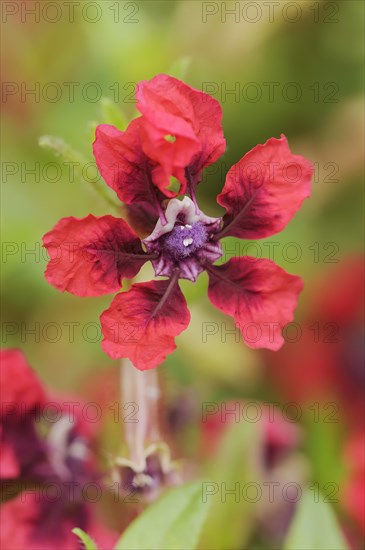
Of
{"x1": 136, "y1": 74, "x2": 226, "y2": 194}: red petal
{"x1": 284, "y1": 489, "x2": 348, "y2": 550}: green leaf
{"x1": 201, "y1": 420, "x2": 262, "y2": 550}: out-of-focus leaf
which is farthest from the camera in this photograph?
{"x1": 201, "y1": 420, "x2": 262, "y2": 550}: out-of-focus leaf

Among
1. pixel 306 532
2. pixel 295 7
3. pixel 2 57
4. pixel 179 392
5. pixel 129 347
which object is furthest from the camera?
pixel 2 57

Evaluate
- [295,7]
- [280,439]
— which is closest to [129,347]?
[280,439]

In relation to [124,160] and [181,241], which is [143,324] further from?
[124,160]

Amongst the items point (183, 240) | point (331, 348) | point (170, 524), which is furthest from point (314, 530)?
point (331, 348)

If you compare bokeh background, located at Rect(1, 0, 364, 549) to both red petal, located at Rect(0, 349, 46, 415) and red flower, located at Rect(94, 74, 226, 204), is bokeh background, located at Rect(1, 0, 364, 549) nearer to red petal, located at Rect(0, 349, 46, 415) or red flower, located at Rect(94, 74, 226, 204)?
red petal, located at Rect(0, 349, 46, 415)

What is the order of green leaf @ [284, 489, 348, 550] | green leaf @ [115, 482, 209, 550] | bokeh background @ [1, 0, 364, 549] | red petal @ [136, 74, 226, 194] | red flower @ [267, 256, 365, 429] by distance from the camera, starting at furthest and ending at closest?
red flower @ [267, 256, 365, 429], bokeh background @ [1, 0, 364, 549], green leaf @ [284, 489, 348, 550], green leaf @ [115, 482, 209, 550], red petal @ [136, 74, 226, 194]

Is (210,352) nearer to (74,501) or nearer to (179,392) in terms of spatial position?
(179,392)

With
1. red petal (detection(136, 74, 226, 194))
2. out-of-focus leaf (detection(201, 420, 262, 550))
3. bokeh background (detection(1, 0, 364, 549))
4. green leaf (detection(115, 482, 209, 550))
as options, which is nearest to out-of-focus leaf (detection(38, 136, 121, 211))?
red petal (detection(136, 74, 226, 194))
